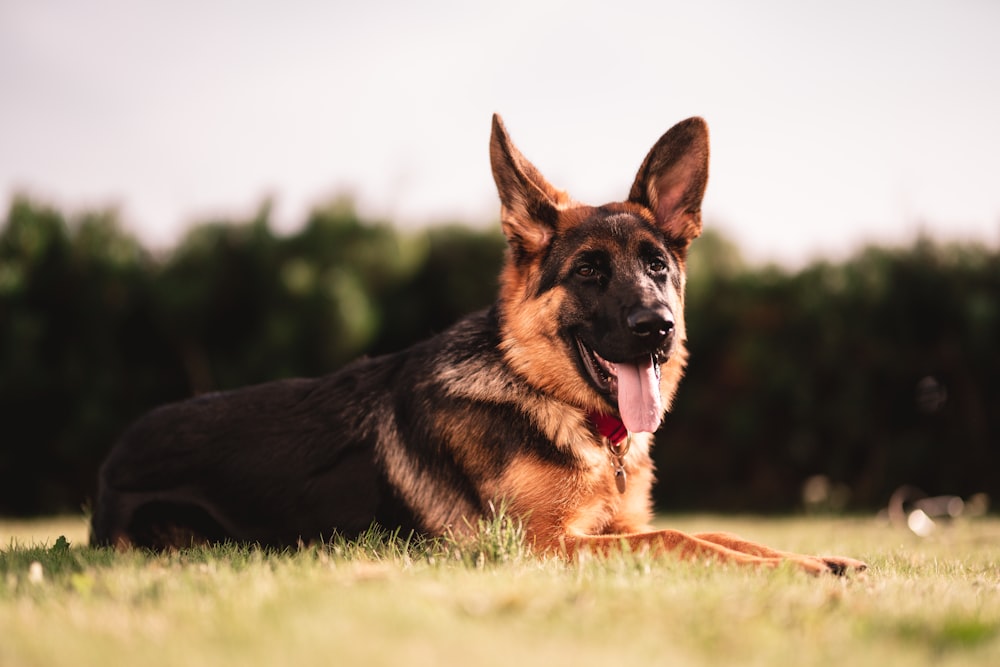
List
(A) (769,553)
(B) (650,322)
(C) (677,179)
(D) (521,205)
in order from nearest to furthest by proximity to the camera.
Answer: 1. (A) (769,553)
2. (B) (650,322)
3. (D) (521,205)
4. (C) (677,179)

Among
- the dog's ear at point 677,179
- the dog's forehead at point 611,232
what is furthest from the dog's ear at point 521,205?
the dog's ear at point 677,179

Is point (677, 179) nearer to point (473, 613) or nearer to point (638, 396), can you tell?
point (638, 396)

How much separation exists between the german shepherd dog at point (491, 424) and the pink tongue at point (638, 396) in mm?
13

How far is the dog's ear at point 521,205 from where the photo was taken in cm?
546

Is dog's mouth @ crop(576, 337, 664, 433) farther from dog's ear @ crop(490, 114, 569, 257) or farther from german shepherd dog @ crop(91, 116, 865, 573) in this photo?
dog's ear @ crop(490, 114, 569, 257)

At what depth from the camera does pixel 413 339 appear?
15.8 meters

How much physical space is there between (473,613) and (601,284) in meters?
2.72

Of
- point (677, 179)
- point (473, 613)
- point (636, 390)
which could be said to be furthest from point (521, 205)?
point (473, 613)

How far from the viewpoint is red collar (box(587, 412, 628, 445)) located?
5.26 m

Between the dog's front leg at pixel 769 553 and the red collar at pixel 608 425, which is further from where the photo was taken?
the red collar at pixel 608 425

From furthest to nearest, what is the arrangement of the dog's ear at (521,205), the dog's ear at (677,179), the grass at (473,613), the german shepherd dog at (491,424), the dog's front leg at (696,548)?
the dog's ear at (677,179) < the dog's ear at (521,205) < the german shepherd dog at (491,424) < the dog's front leg at (696,548) < the grass at (473,613)

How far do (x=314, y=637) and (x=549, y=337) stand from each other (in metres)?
2.99

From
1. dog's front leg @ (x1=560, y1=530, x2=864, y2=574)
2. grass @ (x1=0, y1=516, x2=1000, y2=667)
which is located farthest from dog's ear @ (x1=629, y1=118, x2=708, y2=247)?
grass @ (x1=0, y1=516, x2=1000, y2=667)

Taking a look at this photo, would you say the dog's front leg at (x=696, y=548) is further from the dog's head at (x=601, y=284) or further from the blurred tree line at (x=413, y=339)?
the blurred tree line at (x=413, y=339)
